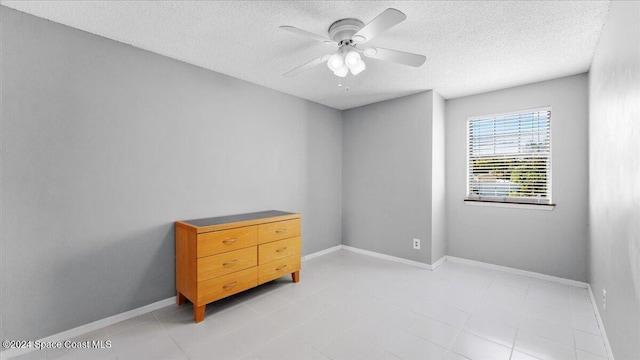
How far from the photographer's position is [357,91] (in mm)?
3479

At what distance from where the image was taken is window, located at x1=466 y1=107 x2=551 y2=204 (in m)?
3.17

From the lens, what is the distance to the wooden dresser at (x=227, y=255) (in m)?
2.23

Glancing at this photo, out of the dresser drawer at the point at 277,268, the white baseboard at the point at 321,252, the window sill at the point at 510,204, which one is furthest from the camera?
the white baseboard at the point at 321,252

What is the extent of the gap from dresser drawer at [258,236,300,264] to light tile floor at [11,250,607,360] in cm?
35

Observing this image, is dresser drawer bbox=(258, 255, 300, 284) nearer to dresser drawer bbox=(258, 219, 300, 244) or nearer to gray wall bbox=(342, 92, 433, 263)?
dresser drawer bbox=(258, 219, 300, 244)

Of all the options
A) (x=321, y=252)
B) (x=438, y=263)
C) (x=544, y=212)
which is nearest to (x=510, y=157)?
(x=544, y=212)

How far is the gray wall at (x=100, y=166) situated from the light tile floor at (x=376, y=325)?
373 mm

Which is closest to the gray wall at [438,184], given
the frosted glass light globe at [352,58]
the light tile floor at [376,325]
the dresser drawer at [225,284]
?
the light tile floor at [376,325]

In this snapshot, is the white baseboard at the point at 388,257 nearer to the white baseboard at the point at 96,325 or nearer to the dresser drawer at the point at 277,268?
the dresser drawer at the point at 277,268

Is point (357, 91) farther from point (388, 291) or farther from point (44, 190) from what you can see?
point (44, 190)

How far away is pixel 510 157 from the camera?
3391 mm

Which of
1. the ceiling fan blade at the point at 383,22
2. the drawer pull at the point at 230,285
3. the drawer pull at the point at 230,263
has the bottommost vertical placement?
the drawer pull at the point at 230,285

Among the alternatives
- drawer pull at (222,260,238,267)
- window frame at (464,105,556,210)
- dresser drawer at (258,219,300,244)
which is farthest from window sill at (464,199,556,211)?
drawer pull at (222,260,238,267)

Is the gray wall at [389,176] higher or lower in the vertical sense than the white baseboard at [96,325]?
higher
